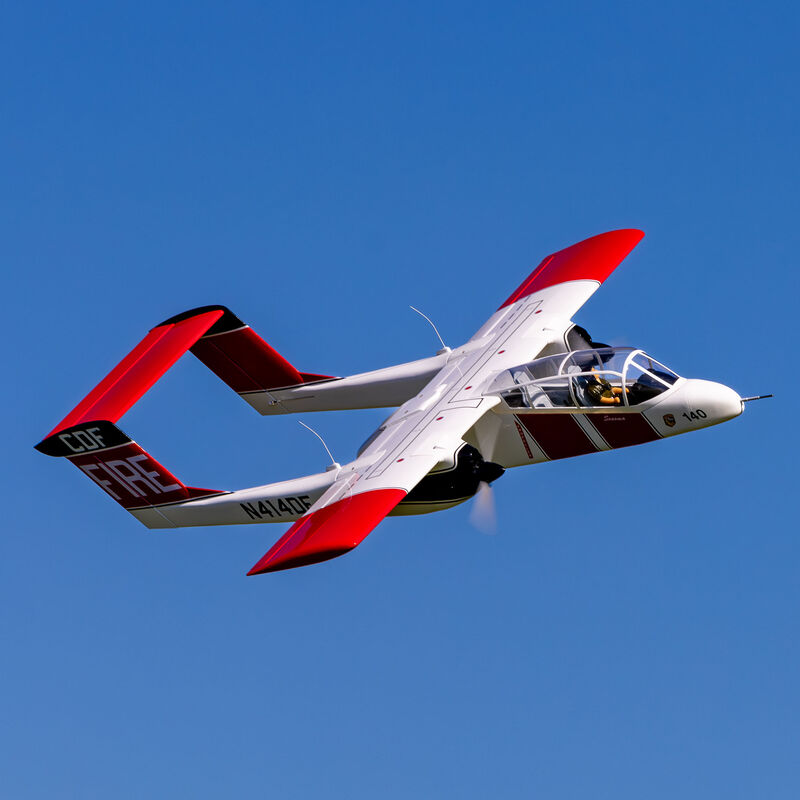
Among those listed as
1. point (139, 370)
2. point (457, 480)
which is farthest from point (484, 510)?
point (139, 370)

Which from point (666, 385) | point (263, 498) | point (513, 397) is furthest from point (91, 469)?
point (666, 385)

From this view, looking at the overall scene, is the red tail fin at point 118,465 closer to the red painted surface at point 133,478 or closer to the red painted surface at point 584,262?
the red painted surface at point 133,478

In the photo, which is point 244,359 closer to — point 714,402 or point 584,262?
point 584,262

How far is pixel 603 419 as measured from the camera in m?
38.7

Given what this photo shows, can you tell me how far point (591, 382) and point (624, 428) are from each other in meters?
1.32

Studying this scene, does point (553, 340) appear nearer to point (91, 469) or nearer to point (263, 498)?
point (263, 498)

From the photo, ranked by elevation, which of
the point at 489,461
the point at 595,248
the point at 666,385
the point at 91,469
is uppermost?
the point at 595,248

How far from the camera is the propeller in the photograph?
36.9 m

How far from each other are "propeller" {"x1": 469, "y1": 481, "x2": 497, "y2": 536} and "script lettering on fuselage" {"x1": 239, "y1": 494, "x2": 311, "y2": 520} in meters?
4.14

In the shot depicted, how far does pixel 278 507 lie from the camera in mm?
39500

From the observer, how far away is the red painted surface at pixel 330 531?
34.1 metres

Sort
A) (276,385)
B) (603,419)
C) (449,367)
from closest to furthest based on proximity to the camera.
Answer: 1. (603,419)
2. (449,367)
3. (276,385)

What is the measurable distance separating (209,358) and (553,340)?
32.2 feet

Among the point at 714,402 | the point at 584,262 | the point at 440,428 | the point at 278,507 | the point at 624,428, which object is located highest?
the point at 584,262
